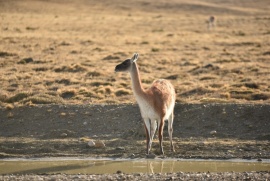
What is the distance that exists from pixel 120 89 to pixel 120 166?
8.54m

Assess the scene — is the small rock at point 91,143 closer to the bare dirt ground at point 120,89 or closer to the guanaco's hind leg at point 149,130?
the bare dirt ground at point 120,89

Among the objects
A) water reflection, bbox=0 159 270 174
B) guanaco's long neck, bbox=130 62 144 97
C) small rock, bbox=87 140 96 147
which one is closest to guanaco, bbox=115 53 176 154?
guanaco's long neck, bbox=130 62 144 97

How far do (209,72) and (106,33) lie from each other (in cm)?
2120

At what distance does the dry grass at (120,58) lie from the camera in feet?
61.9

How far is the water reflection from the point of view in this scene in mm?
10562

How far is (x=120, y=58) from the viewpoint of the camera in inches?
1135

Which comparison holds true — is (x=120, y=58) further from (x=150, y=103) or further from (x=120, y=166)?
(x=120, y=166)

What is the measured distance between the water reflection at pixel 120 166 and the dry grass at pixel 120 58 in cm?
506

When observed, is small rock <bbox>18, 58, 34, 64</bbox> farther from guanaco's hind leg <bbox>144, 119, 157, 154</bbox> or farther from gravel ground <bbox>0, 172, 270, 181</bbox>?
gravel ground <bbox>0, 172, 270, 181</bbox>

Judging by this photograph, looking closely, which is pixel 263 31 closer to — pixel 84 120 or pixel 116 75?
pixel 116 75

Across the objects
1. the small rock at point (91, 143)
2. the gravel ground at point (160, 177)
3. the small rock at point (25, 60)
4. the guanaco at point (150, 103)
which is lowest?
the gravel ground at point (160, 177)

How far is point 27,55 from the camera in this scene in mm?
28500

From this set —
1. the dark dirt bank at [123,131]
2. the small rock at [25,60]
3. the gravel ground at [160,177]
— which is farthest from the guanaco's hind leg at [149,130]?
the small rock at [25,60]

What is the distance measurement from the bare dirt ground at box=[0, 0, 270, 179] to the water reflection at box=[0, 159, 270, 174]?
1.60 feet
